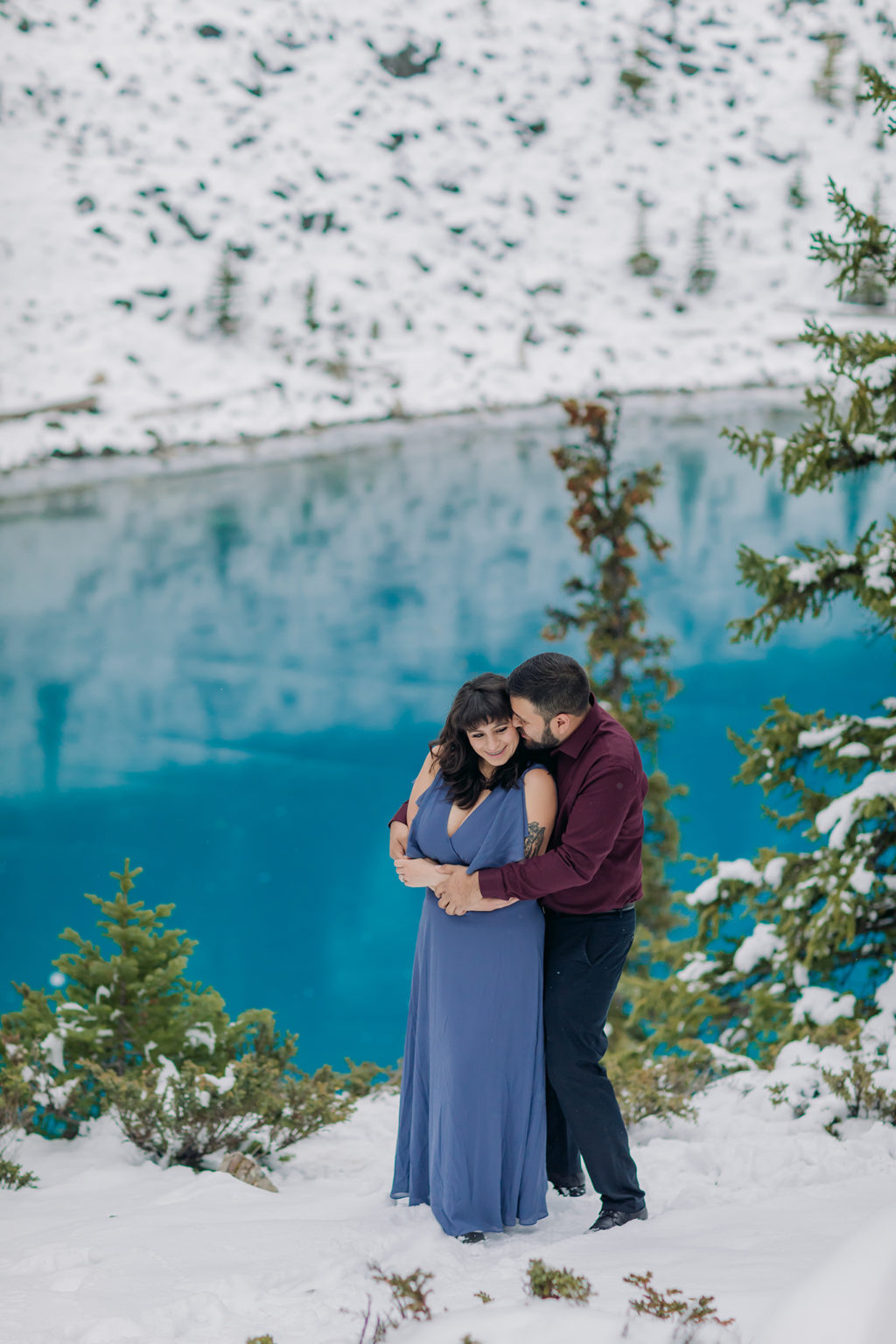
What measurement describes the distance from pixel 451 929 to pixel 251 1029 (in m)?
2.84

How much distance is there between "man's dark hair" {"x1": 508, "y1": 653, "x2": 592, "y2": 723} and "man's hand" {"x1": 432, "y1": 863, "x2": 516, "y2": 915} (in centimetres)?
54

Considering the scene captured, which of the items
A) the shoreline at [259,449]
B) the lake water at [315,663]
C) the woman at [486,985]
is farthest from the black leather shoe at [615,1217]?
the shoreline at [259,449]

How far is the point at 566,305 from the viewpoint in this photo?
45562 millimetres

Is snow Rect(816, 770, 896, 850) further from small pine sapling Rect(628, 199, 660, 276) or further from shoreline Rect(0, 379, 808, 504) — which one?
small pine sapling Rect(628, 199, 660, 276)

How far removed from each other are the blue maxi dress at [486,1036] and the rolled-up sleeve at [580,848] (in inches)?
5.5

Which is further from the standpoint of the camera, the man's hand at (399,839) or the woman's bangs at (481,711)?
the man's hand at (399,839)

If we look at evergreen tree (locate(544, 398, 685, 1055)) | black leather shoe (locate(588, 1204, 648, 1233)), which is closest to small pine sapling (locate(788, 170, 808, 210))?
evergreen tree (locate(544, 398, 685, 1055))

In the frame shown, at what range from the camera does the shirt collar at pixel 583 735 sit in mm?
3283

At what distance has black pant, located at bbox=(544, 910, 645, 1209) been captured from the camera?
130 inches

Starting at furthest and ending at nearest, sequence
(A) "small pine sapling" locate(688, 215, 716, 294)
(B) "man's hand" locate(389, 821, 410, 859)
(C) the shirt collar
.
Result: (A) "small pine sapling" locate(688, 215, 716, 294) < (B) "man's hand" locate(389, 821, 410, 859) < (C) the shirt collar

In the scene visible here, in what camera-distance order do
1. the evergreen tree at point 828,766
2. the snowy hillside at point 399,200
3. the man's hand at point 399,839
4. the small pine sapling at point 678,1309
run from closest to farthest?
1. the small pine sapling at point 678,1309
2. the man's hand at point 399,839
3. the evergreen tree at point 828,766
4. the snowy hillside at point 399,200

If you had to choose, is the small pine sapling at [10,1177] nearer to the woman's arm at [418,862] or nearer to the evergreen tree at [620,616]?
the woman's arm at [418,862]

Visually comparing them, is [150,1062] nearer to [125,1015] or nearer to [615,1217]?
[125,1015]

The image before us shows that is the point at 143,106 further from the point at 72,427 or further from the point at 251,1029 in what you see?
the point at 251,1029
